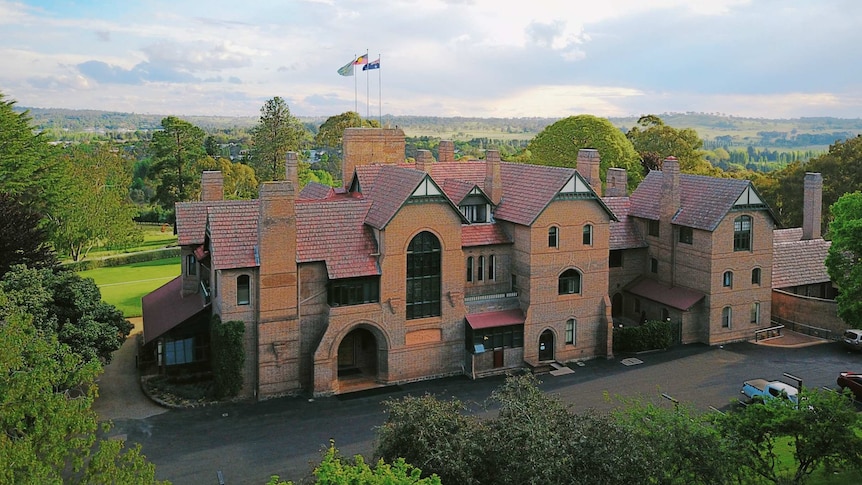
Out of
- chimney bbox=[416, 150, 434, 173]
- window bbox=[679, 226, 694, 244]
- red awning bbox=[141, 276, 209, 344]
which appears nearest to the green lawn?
red awning bbox=[141, 276, 209, 344]

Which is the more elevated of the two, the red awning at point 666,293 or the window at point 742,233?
the window at point 742,233

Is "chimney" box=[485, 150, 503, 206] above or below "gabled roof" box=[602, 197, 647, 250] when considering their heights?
above

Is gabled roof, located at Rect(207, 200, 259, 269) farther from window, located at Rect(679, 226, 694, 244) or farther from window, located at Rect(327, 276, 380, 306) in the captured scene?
window, located at Rect(679, 226, 694, 244)

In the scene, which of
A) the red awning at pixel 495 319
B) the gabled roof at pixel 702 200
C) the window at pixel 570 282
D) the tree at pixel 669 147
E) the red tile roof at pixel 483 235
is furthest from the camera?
the tree at pixel 669 147

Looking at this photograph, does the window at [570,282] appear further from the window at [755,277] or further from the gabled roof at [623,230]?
the window at [755,277]

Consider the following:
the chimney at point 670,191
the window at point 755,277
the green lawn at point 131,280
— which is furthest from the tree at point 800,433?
the green lawn at point 131,280

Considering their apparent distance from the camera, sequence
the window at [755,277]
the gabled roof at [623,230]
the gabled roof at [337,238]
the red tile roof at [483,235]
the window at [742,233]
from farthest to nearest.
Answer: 1. the gabled roof at [623,230]
2. the window at [755,277]
3. the window at [742,233]
4. the red tile roof at [483,235]
5. the gabled roof at [337,238]
